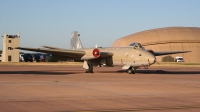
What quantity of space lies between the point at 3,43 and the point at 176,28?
6526 centimetres

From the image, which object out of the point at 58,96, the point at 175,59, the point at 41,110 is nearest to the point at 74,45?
the point at 58,96

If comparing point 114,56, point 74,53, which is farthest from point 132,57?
point 74,53

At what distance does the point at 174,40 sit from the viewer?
426 ft

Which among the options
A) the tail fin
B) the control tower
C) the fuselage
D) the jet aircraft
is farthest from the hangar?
the fuselage

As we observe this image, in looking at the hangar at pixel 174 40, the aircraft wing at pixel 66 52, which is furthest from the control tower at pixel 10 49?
the aircraft wing at pixel 66 52

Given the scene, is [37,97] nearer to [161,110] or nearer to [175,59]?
[161,110]

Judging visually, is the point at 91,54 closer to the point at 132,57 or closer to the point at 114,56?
the point at 114,56

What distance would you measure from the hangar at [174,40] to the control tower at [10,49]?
48785 mm

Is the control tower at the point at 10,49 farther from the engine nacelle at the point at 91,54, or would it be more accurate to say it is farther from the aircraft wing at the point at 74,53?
the engine nacelle at the point at 91,54

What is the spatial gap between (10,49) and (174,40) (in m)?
58.0

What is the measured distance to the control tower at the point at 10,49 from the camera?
107625 millimetres

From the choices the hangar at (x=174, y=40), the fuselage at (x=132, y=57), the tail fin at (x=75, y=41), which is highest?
the hangar at (x=174, y=40)

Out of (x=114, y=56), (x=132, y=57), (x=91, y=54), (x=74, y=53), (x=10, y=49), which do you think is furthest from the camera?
(x=10, y=49)

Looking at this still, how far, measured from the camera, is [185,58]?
420ft
